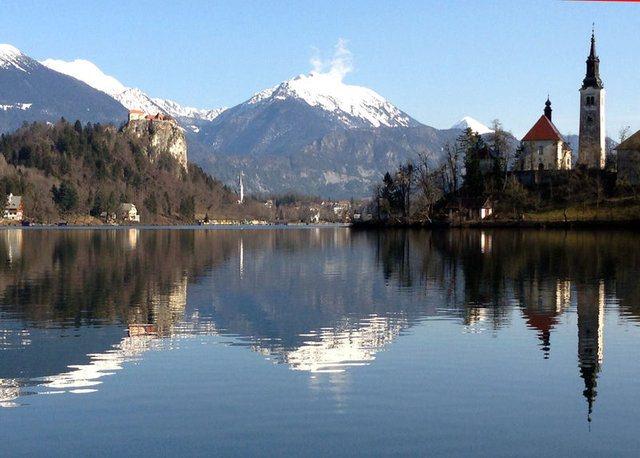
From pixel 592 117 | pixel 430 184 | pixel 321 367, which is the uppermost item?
pixel 592 117

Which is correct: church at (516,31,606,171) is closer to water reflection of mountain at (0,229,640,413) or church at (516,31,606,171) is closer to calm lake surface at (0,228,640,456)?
water reflection of mountain at (0,229,640,413)

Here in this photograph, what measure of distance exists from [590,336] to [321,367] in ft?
38.1

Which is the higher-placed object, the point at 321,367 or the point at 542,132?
the point at 542,132

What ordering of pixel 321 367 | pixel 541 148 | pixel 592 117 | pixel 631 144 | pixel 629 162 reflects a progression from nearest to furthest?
pixel 321 367, pixel 629 162, pixel 631 144, pixel 592 117, pixel 541 148

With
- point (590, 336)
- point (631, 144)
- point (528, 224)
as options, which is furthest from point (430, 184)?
point (590, 336)

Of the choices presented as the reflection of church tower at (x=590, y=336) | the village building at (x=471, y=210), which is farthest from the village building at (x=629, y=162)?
the reflection of church tower at (x=590, y=336)

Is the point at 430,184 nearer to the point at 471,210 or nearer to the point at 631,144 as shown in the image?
the point at 471,210

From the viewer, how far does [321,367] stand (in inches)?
1082

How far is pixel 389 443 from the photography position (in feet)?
63.5

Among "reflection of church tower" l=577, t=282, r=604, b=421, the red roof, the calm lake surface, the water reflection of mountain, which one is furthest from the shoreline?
"reflection of church tower" l=577, t=282, r=604, b=421

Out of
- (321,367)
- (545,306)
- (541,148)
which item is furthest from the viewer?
(541,148)

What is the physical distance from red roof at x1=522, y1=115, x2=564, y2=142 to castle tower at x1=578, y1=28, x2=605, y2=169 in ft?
17.6

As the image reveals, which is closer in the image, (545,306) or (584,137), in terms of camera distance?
(545,306)

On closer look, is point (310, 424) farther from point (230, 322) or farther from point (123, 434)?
point (230, 322)
